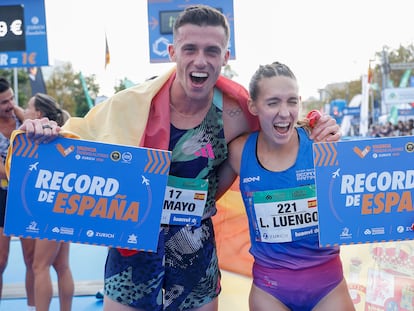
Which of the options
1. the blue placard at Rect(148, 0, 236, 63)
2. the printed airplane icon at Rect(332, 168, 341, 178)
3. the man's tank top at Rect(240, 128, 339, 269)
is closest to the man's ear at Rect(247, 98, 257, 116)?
the man's tank top at Rect(240, 128, 339, 269)

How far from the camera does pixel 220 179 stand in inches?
101

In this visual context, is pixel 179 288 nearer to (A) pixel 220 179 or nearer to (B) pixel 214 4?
(A) pixel 220 179

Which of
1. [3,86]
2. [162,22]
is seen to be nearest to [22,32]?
[162,22]

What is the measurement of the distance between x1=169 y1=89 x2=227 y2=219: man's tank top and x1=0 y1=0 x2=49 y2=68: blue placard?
5.51 meters

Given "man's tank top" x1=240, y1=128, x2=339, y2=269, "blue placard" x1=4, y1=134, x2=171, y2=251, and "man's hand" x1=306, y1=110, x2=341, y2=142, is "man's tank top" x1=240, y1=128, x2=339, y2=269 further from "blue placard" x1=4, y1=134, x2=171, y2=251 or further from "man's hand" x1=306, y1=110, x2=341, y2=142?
"blue placard" x1=4, y1=134, x2=171, y2=251

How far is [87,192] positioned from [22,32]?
574cm

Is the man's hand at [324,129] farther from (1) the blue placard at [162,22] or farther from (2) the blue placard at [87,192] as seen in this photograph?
(1) the blue placard at [162,22]

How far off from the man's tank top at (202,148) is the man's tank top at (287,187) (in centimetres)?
15

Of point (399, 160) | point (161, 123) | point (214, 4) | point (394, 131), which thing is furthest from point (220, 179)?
point (394, 131)

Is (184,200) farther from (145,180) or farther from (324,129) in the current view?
(324,129)

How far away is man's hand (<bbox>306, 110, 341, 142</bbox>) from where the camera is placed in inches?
91.8

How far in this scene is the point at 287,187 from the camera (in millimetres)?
2301

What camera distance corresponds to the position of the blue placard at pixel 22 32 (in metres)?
6.89

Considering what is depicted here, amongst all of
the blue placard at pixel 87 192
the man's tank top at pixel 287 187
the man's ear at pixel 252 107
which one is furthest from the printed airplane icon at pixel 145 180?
the man's ear at pixel 252 107
